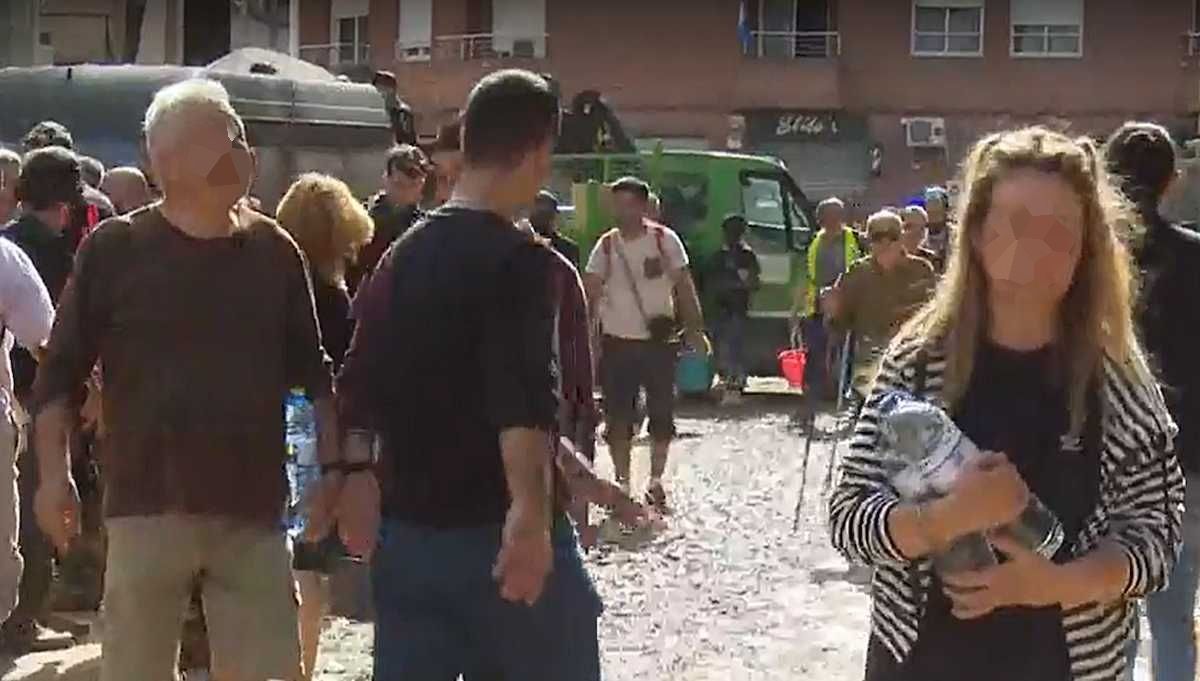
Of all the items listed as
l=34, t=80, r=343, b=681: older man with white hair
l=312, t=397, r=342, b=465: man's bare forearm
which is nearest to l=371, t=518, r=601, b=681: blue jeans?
l=312, t=397, r=342, b=465: man's bare forearm

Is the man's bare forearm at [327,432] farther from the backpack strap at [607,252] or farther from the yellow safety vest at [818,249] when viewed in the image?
the yellow safety vest at [818,249]

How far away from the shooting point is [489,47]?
38.1m

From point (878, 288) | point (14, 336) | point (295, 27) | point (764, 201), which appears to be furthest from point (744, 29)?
point (14, 336)

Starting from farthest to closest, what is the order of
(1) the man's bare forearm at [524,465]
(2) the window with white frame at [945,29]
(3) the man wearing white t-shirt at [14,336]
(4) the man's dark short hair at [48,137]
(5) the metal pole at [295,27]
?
(5) the metal pole at [295,27]
(2) the window with white frame at [945,29]
(4) the man's dark short hair at [48,137]
(3) the man wearing white t-shirt at [14,336]
(1) the man's bare forearm at [524,465]

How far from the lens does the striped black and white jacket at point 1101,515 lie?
3244 millimetres

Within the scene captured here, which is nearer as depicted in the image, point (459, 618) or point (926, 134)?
point (459, 618)

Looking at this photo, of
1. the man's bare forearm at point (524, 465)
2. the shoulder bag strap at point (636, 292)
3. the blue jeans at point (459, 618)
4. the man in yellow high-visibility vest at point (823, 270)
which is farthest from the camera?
the man in yellow high-visibility vest at point (823, 270)

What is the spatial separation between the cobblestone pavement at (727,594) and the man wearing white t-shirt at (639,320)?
0.59 meters

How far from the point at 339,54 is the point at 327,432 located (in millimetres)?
35743

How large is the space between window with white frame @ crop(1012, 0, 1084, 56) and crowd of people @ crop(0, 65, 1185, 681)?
32.9 m

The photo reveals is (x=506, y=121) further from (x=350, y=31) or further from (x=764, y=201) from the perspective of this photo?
(x=350, y=31)

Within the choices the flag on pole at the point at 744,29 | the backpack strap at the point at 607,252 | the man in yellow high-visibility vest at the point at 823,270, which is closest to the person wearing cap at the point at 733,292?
the man in yellow high-visibility vest at the point at 823,270

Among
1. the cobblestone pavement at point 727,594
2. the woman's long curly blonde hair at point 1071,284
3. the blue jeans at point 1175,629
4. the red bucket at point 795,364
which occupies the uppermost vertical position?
the woman's long curly blonde hair at point 1071,284

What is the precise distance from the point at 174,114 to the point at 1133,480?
2533mm
